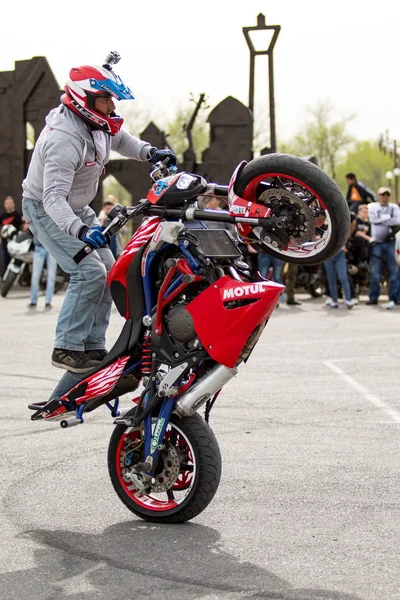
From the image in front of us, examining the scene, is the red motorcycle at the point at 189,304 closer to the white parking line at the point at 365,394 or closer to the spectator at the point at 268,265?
the white parking line at the point at 365,394

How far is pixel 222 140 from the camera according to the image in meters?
27.7

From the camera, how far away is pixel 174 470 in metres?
5.19

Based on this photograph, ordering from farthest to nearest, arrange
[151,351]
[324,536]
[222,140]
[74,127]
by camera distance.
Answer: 1. [222,140]
2. [74,127]
3. [151,351]
4. [324,536]

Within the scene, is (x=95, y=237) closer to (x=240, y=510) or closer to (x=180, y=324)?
(x=180, y=324)

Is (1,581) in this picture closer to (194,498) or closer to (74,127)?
(194,498)

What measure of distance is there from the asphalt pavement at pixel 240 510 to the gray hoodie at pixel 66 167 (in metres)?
1.46

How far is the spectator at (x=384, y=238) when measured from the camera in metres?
19.4

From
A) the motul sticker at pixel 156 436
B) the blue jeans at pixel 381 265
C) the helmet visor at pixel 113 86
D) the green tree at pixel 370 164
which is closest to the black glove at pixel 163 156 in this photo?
the helmet visor at pixel 113 86

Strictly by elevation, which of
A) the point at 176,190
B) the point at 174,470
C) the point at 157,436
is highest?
the point at 176,190

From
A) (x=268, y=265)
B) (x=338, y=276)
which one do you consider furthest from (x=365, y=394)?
(x=268, y=265)

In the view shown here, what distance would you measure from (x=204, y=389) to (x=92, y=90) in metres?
1.64

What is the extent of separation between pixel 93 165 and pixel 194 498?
1.91m

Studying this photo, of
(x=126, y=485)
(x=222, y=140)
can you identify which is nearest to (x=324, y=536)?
(x=126, y=485)

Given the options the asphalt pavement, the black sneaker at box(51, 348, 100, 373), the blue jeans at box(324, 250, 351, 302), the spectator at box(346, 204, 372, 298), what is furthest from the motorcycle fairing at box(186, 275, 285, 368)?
the spectator at box(346, 204, 372, 298)
